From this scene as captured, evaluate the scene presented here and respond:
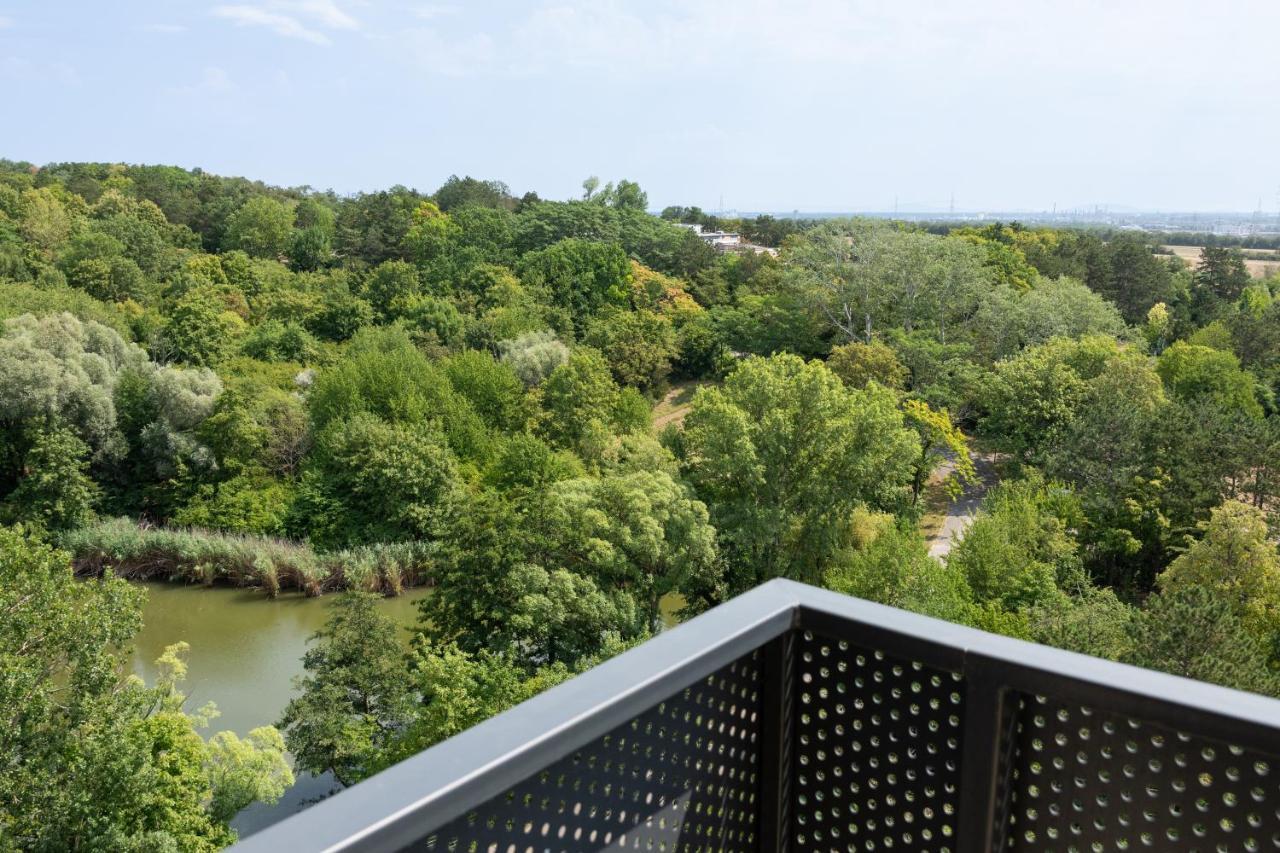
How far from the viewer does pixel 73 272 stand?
2297cm

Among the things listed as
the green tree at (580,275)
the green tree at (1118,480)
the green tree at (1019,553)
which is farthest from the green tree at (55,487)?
the green tree at (1118,480)

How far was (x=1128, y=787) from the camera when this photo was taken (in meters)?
1.17

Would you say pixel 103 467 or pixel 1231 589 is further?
pixel 103 467

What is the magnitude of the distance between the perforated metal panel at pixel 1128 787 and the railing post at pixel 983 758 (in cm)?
4

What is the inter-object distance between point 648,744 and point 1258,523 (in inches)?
430

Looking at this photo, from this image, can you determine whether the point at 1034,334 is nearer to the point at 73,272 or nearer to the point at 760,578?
the point at 760,578

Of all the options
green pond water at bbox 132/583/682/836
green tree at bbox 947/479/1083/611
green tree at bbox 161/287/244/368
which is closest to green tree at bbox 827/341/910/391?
green tree at bbox 947/479/1083/611

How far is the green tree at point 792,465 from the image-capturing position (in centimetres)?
A: 1225

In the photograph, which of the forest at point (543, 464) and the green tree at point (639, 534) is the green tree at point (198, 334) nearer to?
the forest at point (543, 464)

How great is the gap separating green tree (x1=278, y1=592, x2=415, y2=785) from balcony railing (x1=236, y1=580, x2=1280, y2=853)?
7.11 meters

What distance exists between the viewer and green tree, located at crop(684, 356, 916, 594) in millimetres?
12250

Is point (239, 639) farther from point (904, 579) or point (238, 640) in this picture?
point (904, 579)

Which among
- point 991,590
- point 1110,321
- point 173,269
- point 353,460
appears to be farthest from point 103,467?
point 1110,321

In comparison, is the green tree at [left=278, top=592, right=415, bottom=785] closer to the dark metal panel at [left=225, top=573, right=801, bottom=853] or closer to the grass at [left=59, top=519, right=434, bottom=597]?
the grass at [left=59, top=519, right=434, bottom=597]
